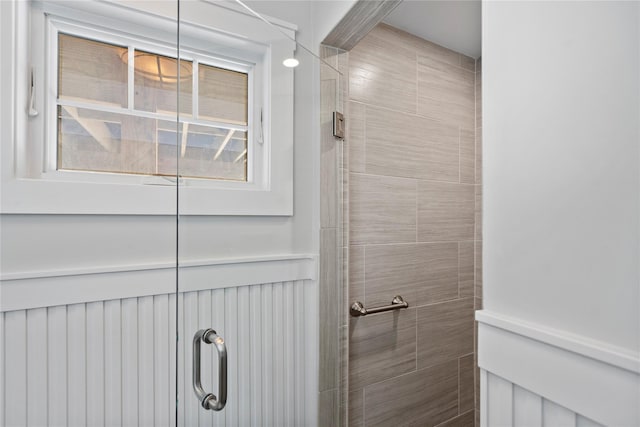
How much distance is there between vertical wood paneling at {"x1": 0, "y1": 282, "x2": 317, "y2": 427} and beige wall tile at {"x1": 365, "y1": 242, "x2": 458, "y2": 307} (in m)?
0.48

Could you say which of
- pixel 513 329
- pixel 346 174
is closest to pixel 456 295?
pixel 346 174

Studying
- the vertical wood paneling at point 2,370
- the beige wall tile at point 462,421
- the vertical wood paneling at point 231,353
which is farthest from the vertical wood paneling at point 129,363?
the beige wall tile at point 462,421

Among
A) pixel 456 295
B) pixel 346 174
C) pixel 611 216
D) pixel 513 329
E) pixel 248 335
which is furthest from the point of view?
pixel 456 295

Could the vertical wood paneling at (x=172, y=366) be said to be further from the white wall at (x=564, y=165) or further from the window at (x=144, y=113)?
the white wall at (x=564, y=165)

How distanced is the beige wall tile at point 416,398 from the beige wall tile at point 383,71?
1.32 m

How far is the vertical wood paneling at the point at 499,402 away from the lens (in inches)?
21.4

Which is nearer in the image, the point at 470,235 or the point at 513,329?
the point at 513,329

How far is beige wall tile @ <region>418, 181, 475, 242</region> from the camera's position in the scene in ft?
5.08

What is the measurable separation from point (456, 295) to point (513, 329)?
4.05 feet

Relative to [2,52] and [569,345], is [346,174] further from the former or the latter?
[2,52]

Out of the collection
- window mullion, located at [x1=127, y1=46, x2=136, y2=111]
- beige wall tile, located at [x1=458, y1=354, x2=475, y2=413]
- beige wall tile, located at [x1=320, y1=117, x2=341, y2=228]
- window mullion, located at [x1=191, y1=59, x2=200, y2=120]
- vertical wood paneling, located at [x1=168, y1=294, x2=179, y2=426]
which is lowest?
beige wall tile, located at [x1=458, y1=354, x2=475, y2=413]

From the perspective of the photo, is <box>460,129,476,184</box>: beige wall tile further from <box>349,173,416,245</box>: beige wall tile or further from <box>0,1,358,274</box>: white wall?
<box>0,1,358,274</box>: white wall

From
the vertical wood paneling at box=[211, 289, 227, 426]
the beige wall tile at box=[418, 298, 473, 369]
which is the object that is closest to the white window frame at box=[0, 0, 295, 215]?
the vertical wood paneling at box=[211, 289, 227, 426]

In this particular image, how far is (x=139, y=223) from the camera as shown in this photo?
1046 millimetres
